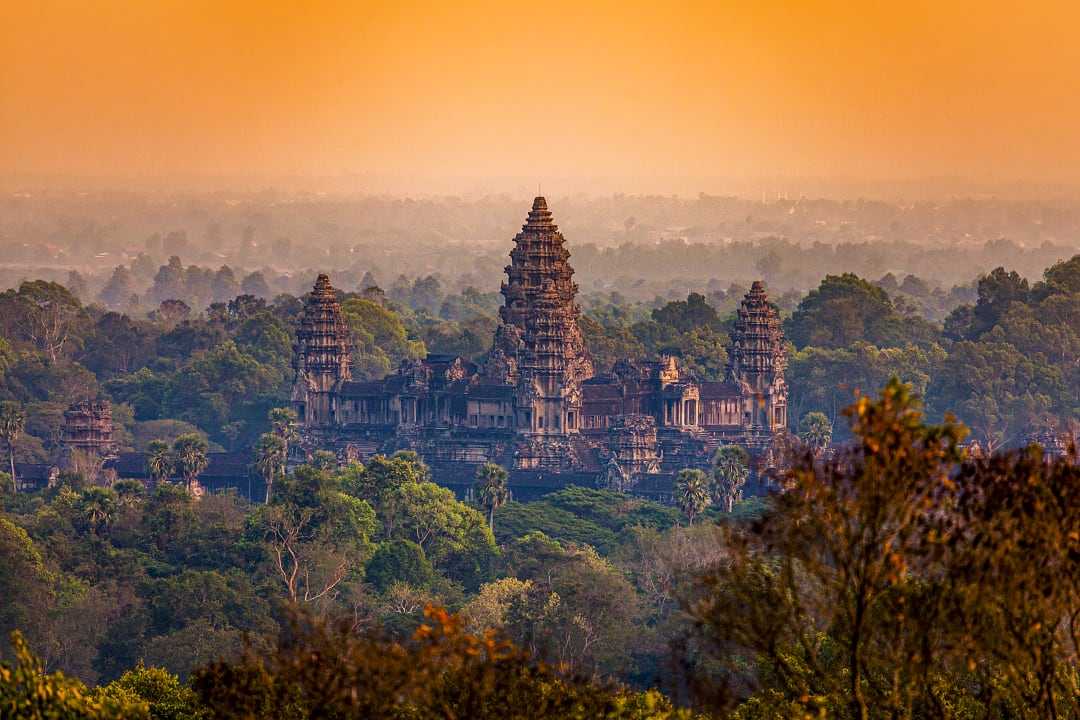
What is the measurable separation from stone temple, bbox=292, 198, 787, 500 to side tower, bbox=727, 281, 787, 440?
55mm

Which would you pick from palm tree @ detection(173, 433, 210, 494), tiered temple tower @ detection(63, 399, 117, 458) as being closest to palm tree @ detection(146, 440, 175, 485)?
palm tree @ detection(173, 433, 210, 494)

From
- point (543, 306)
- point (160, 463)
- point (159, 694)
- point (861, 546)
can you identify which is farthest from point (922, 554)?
point (543, 306)

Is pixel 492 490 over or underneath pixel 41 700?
underneath

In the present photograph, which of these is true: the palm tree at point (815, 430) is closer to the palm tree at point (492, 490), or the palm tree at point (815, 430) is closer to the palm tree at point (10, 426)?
the palm tree at point (492, 490)

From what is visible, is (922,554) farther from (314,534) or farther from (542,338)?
(542,338)

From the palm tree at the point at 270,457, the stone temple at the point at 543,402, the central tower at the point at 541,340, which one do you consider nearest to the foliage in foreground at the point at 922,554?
the stone temple at the point at 543,402

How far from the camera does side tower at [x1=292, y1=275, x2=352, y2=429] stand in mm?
114000

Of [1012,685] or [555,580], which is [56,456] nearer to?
[555,580]

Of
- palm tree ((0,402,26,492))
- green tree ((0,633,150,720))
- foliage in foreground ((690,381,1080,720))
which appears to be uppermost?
foliage in foreground ((690,381,1080,720))

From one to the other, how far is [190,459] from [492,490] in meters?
14.1

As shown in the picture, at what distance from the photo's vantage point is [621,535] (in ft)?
296

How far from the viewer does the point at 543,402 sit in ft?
350

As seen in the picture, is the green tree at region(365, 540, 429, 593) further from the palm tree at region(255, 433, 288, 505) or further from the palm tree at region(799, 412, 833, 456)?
the palm tree at region(799, 412, 833, 456)

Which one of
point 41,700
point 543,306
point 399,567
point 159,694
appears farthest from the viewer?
point 543,306
